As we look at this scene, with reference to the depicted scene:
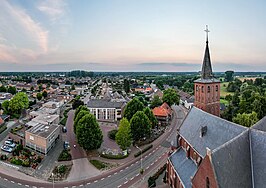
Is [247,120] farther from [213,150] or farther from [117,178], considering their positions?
[213,150]

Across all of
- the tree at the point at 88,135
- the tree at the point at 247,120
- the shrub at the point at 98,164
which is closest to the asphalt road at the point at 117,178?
the shrub at the point at 98,164

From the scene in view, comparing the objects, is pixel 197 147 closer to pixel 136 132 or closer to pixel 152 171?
pixel 152 171

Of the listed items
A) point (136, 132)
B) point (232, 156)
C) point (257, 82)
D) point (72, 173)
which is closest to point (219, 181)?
point (232, 156)

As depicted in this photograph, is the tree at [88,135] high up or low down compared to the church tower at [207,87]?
down

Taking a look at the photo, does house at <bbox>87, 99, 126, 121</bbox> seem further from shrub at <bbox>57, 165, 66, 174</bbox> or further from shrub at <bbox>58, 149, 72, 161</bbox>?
shrub at <bbox>57, 165, 66, 174</bbox>

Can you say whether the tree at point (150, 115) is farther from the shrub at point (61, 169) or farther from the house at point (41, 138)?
the shrub at point (61, 169)

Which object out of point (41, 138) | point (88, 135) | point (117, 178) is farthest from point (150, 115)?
point (41, 138)

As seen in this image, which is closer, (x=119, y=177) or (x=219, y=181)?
(x=219, y=181)
